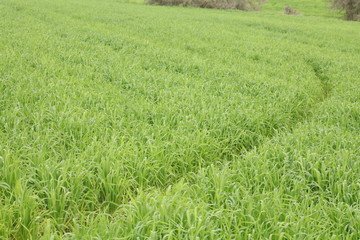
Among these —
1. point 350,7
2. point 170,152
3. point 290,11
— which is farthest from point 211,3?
point 170,152

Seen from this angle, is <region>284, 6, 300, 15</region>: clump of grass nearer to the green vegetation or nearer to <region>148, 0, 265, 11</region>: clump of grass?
<region>148, 0, 265, 11</region>: clump of grass

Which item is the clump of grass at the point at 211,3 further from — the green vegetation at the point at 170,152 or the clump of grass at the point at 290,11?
the green vegetation at the point at 170,152

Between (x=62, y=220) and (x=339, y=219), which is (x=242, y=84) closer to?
(x=339, y=219)

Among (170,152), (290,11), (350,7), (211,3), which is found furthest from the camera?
(290,11)

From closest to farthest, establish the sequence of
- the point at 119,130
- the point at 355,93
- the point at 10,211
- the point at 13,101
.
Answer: the point at 10,211
the point at 119,130
the point at 13,101
the point at 355,93

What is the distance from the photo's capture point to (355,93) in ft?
24.7

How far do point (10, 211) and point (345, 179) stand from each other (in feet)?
11.8

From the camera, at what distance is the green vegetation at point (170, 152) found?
2.94 meters

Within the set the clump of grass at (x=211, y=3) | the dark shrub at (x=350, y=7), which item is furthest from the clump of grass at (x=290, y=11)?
the clump of grass at (x=211, y=3)

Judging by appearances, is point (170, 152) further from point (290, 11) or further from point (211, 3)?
point (290, 11)

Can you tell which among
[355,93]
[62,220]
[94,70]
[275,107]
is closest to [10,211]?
[62,220]

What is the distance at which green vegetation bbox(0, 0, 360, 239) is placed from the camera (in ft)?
9.64

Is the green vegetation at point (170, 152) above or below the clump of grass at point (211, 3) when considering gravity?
below

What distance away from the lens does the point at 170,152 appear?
433cm
